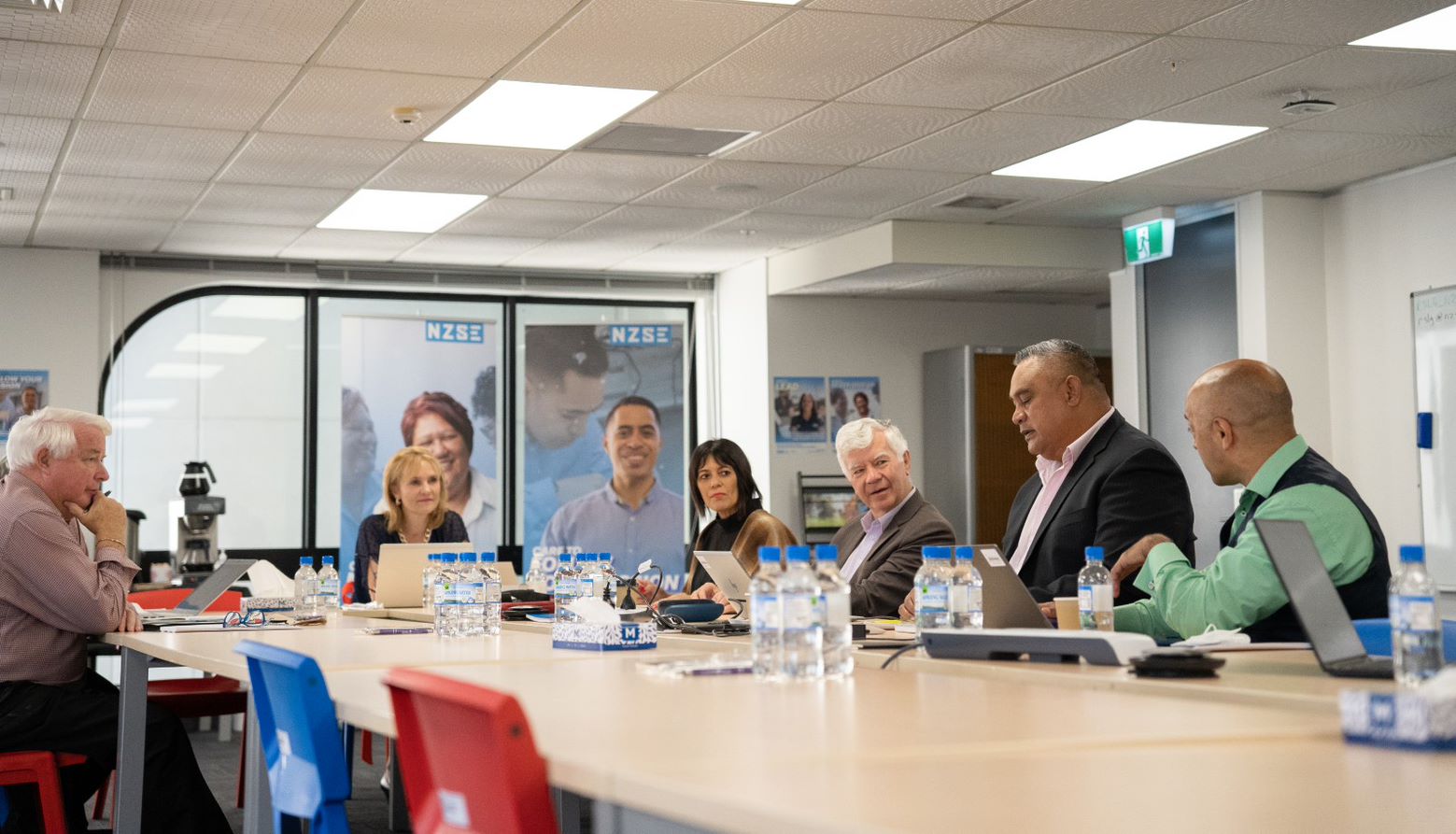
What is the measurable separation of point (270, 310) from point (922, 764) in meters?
8.95

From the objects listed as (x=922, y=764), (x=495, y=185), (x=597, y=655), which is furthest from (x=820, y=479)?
(x=922, y=764)

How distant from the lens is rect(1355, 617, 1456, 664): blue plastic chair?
248 cm

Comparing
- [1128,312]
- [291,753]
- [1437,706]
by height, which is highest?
[1128,312]

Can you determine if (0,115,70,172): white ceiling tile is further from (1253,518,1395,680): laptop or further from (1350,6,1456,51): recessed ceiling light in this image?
(1253,518,1395,680): laptop

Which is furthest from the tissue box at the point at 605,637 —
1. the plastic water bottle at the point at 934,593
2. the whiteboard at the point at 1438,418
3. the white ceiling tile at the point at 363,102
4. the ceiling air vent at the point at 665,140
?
the whiteboard at the point at 1438,418

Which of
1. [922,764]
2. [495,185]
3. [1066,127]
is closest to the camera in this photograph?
[922,764]

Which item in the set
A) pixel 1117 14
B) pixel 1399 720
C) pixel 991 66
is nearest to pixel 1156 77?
pixel 991 66

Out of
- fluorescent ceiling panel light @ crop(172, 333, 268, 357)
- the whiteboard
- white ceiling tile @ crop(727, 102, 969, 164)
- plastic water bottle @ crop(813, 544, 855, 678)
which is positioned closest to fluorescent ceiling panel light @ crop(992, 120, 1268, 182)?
white ceiling tile @ crop(727, 102, 969, 164)

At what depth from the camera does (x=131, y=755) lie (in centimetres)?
363

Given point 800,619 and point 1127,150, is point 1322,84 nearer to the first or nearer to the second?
point 1127,150

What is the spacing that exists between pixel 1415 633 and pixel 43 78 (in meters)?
5.02

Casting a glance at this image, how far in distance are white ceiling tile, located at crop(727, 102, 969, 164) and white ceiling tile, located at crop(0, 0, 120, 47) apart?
105 inches

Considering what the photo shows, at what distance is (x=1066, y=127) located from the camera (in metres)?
6.25

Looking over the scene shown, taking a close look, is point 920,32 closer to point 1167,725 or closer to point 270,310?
point 1167,725
